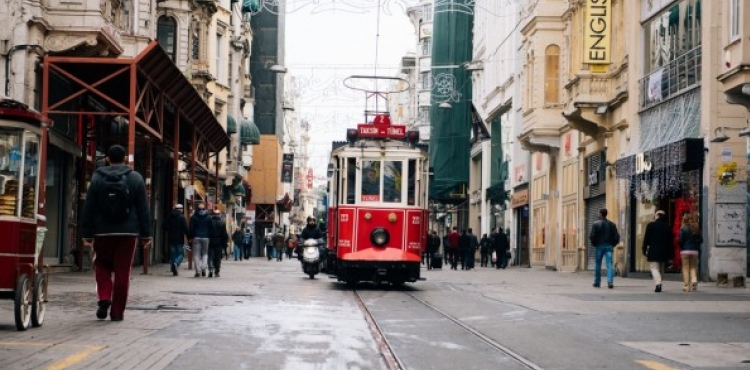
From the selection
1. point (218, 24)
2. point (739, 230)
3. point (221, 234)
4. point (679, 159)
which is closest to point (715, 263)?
point (739, 230)

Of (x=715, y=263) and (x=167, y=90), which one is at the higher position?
(x=167, y=90)

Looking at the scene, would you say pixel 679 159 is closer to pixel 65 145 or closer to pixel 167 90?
pixel 167 90

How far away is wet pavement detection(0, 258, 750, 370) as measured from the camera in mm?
10328

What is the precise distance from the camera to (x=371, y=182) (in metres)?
25.7

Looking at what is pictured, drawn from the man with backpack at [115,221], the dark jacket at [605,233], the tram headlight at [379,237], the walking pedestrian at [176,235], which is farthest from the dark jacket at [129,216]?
the walking pedestrian at [176,235]

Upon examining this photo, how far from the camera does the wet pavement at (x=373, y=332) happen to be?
10.3 m

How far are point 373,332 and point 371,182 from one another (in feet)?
40.7

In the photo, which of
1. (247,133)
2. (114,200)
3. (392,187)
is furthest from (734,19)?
(247,133)

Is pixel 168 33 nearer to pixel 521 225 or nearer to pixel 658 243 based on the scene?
pixel 521 225

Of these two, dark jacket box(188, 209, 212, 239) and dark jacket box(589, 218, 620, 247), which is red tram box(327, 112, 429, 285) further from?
dark jacket box(188, 209, 212, 239)

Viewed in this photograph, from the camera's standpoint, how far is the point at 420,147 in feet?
86.1

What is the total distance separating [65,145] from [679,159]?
14.3 meters

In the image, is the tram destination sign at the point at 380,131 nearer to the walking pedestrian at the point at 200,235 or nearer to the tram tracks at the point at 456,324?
A: the walking pedestrian at the point at 200,235

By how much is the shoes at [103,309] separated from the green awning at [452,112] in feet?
191
